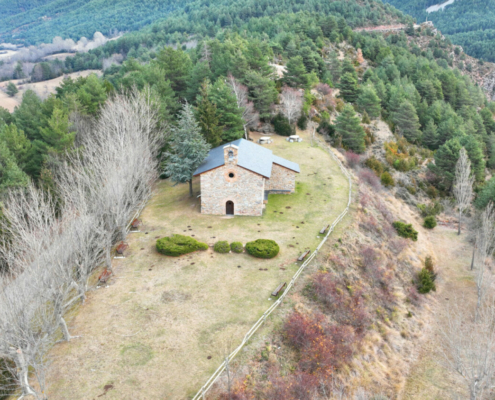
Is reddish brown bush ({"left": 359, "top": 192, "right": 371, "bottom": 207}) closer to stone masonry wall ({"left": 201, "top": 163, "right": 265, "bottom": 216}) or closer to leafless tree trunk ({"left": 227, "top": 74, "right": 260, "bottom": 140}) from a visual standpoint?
stone masonry wall ({"left": 201, "top": 163, "right": 265, "bottom": 216})

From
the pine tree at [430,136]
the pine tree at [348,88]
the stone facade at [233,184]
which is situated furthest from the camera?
the pine tree at [348,88]

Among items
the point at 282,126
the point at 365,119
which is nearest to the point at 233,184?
the point at 282,126

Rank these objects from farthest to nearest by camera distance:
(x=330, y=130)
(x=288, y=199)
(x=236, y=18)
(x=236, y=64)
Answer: (x=236, y=18) → (x=330, y=130) → (x=236, y=64) → (x=288, y=199)

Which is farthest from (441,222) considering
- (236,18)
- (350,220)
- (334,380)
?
(236,18)

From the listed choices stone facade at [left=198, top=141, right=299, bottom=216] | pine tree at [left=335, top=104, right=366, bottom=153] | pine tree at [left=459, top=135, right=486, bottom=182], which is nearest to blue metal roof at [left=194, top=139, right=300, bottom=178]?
stone facade at [left=198, top=141, right=299, bottom=216]

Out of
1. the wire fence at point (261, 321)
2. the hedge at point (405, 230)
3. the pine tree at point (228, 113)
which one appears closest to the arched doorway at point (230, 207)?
the wire fence at point (261, 321)

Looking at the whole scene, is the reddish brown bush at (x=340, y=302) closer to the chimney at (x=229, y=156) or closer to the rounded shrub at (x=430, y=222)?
the chimney at (x=229, y=156)

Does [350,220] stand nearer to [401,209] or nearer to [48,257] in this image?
[401,209]
